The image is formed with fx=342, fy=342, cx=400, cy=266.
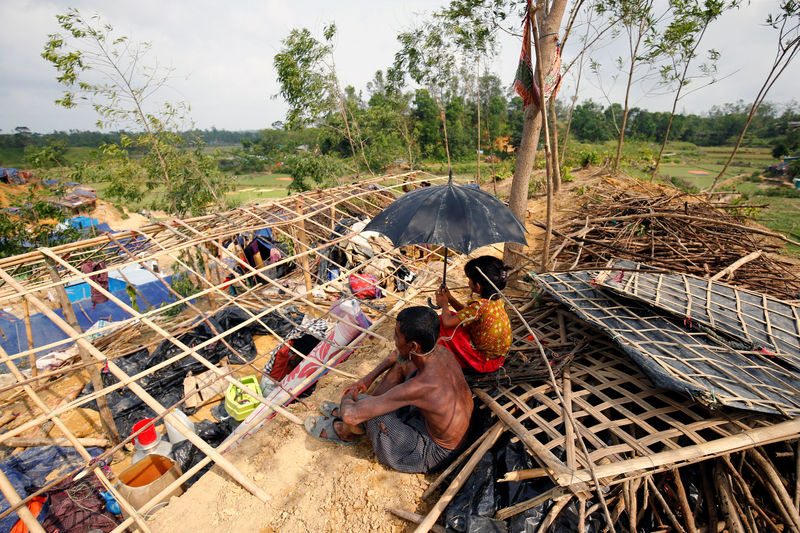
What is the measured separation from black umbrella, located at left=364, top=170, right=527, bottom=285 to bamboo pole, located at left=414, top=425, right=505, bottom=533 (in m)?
1.22

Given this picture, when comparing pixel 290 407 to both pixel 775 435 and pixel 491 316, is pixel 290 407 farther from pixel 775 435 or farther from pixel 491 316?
pixel 775 435

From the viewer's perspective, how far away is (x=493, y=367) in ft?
9.07

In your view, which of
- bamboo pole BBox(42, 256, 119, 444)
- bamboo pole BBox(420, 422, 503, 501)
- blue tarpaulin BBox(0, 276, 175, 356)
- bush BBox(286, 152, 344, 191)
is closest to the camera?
bamboo pole BBox(420, 422, 503, 501)

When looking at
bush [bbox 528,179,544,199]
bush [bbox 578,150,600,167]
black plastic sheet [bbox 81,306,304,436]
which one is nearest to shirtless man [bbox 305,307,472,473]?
black plastic sheet [bbox 81,306,304,436]

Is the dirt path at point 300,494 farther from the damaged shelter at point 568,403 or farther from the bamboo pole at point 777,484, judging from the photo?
the bamboo pole at point 777,484

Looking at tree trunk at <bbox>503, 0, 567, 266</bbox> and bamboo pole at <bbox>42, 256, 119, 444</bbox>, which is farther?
tree trunk at <bbox>503, 0, 567, 266</bbox>

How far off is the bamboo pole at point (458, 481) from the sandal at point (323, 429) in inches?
41.3

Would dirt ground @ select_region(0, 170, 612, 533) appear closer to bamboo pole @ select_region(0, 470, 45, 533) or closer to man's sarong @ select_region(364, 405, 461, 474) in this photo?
man's sarong @ select_region(364, 405, 461, 474)

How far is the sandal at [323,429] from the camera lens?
2885 mm

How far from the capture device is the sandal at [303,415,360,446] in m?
2.88

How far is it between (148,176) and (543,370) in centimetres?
1065

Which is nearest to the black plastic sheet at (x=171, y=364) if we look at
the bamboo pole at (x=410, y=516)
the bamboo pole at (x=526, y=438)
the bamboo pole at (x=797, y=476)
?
the bamboo pole at (x=410, y=516)

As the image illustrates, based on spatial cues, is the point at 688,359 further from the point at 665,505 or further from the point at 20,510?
the point at 20,510

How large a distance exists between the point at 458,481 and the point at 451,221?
1710mm
